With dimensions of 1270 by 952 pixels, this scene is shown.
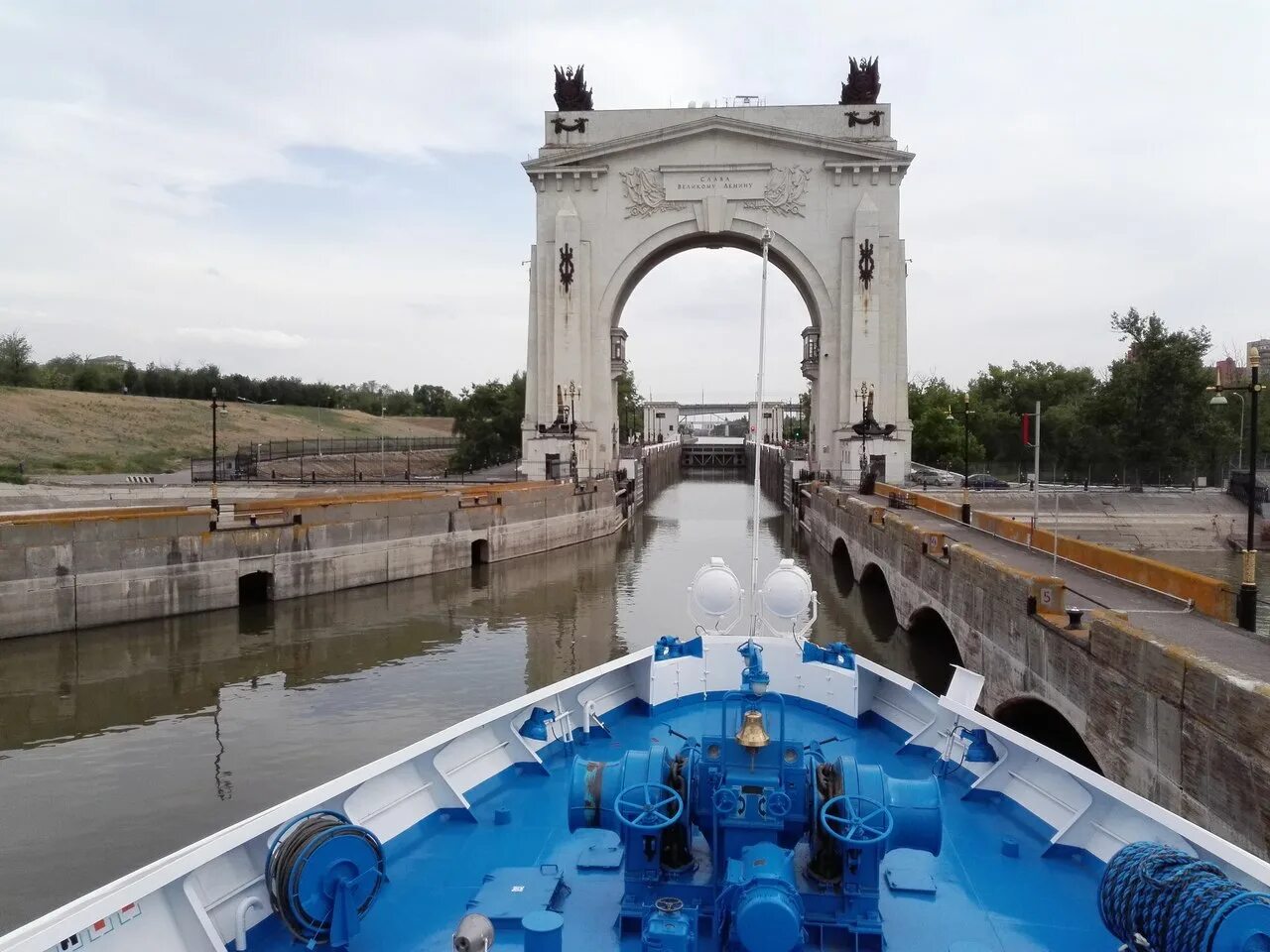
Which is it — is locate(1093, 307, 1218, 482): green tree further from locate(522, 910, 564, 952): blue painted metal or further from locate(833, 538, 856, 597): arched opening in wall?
locate(522, 910, 564, 952): blue painted metal

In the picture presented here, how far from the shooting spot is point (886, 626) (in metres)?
19.5

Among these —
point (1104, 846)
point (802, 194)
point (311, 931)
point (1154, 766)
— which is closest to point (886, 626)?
point (1154, 766)

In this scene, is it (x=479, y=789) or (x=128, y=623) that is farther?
(x=128, y=623)

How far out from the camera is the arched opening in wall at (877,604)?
19109 millimetres

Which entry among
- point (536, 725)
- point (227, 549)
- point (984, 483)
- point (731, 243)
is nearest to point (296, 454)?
point (731, 243)

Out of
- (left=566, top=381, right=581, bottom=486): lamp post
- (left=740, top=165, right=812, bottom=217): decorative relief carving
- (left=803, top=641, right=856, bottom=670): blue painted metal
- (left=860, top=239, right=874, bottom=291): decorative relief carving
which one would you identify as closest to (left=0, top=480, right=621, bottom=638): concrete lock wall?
(left=566, top=381, right=581, bottom=486): lamp post

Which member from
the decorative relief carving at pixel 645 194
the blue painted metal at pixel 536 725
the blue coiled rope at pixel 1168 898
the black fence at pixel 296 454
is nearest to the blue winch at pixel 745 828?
the blue coiled rope at pixel 1168 898

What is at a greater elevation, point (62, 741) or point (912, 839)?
point (912, 839)

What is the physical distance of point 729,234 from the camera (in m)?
38.5

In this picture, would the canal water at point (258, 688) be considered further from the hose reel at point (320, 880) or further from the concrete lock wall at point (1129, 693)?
the hose reel at point (320, 880)

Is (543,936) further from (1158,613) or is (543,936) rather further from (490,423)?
(490,423)

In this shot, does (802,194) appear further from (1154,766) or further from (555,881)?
(555,881)

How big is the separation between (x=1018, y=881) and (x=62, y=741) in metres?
12.4

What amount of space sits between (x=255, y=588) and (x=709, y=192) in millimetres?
26402
